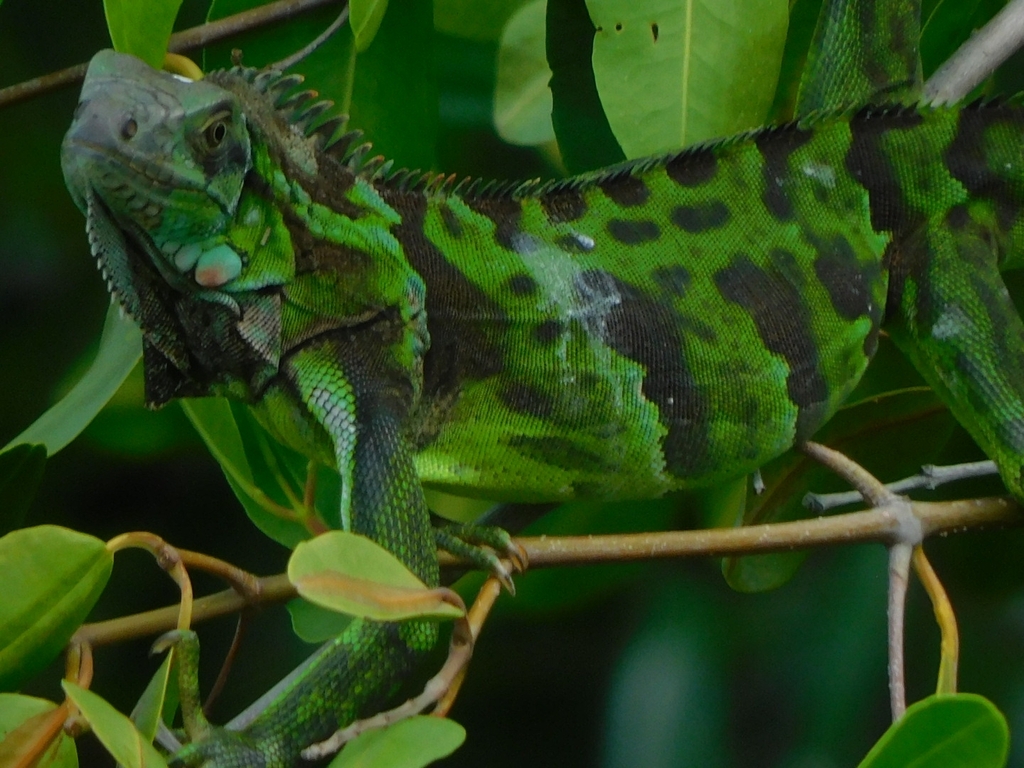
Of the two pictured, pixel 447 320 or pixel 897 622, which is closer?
pixel 897 622

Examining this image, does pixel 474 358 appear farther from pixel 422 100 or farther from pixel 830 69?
pixel 830 69

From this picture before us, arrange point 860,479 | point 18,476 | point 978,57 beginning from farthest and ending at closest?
point 978,57
point 860,479
point 18,476

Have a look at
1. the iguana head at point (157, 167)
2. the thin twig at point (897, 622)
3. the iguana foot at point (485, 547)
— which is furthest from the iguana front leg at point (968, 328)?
the iguana head at point (157, 167)

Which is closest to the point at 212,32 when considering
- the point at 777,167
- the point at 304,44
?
the point at 304,44

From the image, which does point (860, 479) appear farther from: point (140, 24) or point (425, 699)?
point (140, 24)

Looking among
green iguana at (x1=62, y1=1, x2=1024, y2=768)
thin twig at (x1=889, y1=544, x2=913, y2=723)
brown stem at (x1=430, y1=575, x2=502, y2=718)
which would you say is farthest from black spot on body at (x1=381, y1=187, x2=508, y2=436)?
thin twig at (x1=889, y1=544, x2=913, y2=723)

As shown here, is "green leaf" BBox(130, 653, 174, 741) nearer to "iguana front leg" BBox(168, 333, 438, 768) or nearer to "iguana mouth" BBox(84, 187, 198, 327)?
"iguana front leg" BBox(168, 333, 438, 768)
